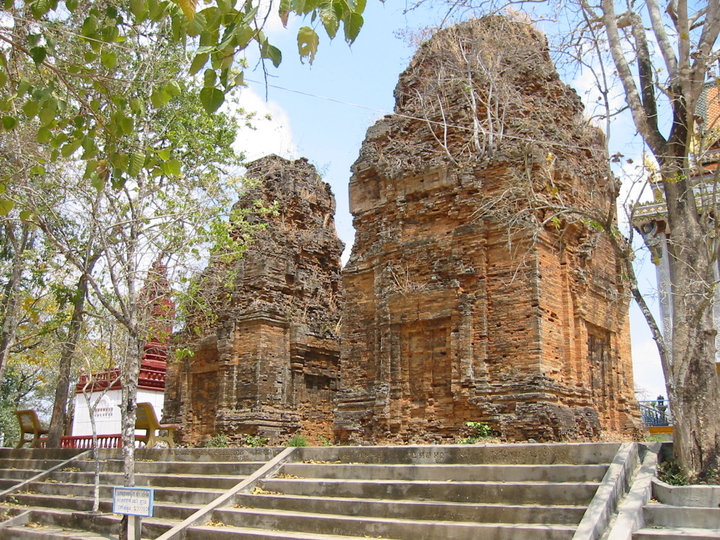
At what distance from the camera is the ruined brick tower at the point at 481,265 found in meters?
12.8

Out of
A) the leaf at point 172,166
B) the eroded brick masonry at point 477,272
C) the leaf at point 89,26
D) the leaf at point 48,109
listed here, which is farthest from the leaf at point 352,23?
the eroded brick masonry at point 477,272

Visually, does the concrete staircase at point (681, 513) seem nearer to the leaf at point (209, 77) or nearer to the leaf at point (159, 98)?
the leaf at point (209, 77)

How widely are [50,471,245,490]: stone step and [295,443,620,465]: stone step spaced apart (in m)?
1.60

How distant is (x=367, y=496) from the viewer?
8836 millimetres

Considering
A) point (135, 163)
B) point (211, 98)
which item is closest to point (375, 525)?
point (135, 163)

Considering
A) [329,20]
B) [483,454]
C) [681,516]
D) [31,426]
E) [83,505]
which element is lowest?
[83,505]

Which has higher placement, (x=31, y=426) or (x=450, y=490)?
(x=31, y=426)

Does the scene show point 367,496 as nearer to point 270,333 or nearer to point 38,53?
point 38,53

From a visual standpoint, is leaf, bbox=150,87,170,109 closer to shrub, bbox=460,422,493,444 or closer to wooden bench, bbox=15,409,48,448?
shrub, bbox=460,422,493,444

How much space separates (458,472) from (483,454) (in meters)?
0.41

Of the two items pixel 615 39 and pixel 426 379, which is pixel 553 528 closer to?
pixel 615 39

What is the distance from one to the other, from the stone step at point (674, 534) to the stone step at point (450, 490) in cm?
84

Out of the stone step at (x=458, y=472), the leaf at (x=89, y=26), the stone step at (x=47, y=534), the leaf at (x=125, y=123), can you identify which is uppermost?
the leaf at (x=89, y=26)

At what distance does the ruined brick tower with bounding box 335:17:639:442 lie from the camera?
12750 millimetres
